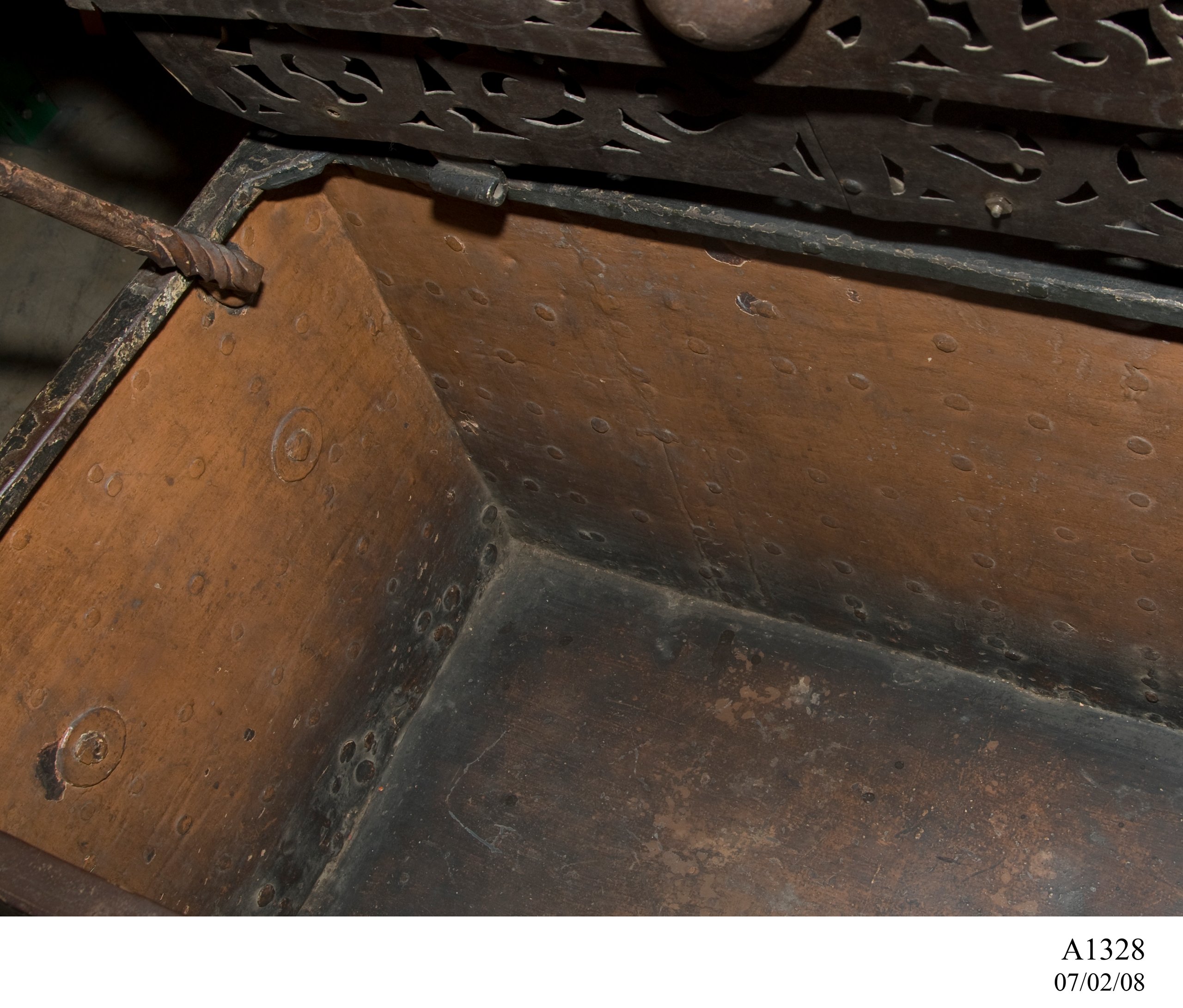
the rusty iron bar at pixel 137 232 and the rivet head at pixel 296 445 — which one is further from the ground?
the rusty iron bar at pixel 137 232

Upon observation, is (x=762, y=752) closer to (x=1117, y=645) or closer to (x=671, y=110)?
(x=1117, y=645)

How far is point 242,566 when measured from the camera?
2.08 m

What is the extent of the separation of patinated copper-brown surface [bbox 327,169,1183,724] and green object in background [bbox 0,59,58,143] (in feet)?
7.42

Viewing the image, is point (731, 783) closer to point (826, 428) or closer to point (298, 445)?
point (826, 428)

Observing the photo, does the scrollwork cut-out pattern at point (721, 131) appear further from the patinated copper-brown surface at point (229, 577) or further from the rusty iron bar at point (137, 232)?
the patinated copper-brown surface at point (229, 577)

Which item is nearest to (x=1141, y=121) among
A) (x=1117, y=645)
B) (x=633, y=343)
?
(x=633, y=343)

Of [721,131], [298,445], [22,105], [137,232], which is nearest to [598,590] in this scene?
[298,445]

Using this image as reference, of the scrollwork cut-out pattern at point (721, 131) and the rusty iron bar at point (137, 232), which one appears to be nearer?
the scrollwork cut-out pattern at point (721, 131)

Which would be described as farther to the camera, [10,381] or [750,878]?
[10,381]

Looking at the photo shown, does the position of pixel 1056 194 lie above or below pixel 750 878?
above

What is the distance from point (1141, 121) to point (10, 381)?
132 inches

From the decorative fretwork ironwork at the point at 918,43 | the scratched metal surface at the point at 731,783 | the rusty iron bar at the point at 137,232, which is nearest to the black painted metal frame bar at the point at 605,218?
the rusty iron bar at the point at 137,232

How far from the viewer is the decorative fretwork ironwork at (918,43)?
100 cm

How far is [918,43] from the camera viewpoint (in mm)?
1068
